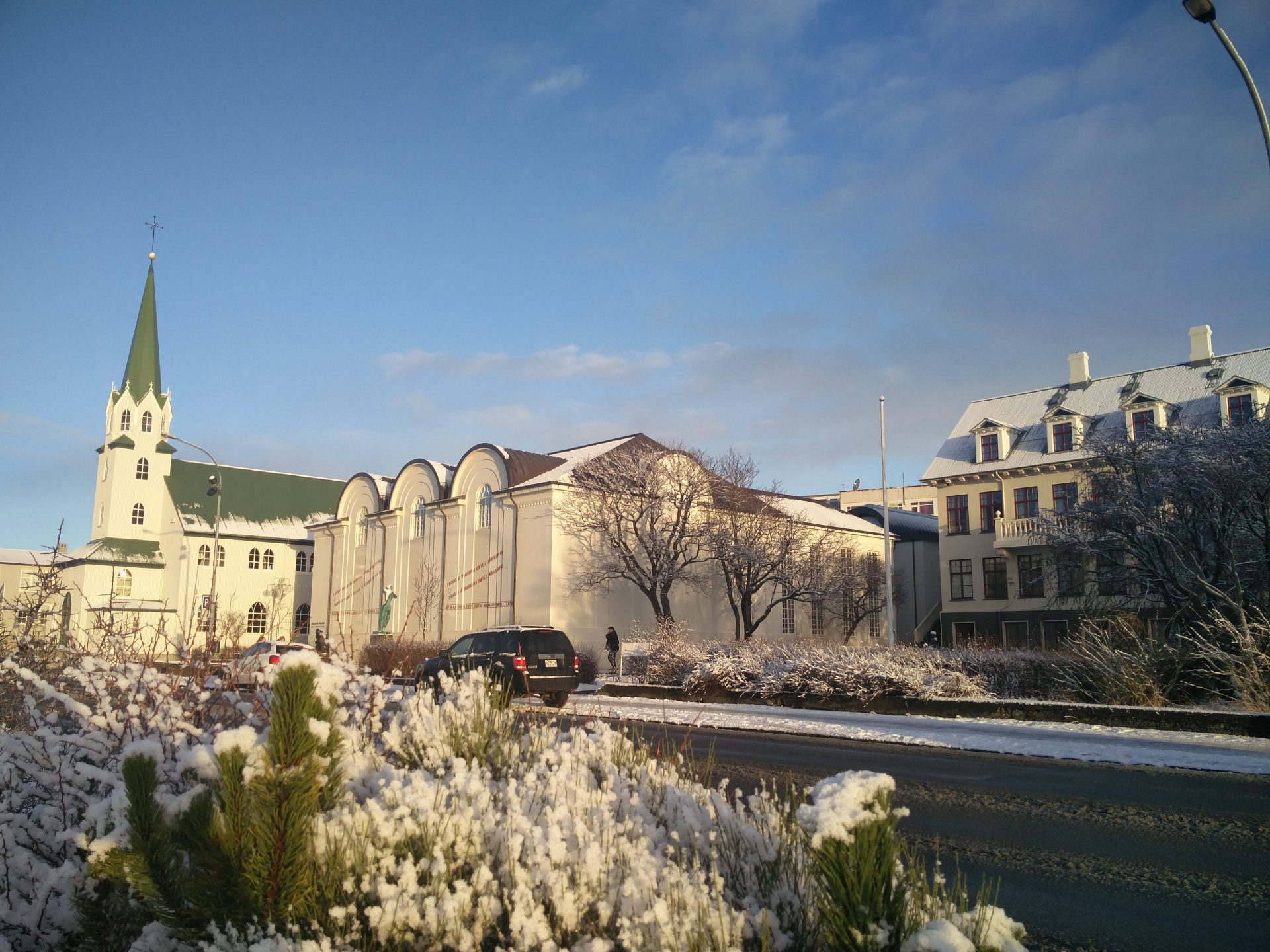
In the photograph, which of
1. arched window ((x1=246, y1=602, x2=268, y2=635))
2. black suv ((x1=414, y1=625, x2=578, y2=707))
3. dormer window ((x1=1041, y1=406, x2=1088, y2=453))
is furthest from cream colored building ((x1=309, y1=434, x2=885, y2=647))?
black suv ((x1=414, y1=625, x2=578, y2=707))

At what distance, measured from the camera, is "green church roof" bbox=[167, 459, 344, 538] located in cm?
6662

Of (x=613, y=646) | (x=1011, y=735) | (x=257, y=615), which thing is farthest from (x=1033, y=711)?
(x=257, y=615)

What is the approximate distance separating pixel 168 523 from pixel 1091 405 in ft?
→ 202

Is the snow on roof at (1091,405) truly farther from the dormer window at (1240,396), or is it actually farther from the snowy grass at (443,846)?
A: the snowy grass at (443,846)

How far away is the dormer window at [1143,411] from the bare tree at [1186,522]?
21.0 m

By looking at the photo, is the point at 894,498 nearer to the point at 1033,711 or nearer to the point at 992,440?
the point at 992,440

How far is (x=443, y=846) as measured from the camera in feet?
13.2

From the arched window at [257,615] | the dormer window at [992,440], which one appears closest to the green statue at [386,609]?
the arched window at [257,615]

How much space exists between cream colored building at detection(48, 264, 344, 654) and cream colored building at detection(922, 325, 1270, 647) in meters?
43.6

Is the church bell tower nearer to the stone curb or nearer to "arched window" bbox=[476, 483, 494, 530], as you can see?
"arched window" bbox=[476, 483, 494, 530]

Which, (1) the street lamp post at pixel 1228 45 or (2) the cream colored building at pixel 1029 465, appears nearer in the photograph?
(1) the street lamp post at pixel 1228 45

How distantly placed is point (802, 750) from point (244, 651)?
873 centimetres

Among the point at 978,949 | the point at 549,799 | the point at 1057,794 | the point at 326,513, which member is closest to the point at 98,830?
the point at 549,799

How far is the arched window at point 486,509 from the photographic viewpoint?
43.7 metres
